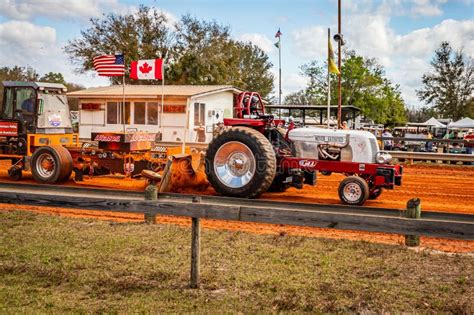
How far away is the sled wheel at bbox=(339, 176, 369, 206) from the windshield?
25.2 ft

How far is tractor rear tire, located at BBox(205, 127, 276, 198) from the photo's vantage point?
9.95 meters

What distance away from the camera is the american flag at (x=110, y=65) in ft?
47.4

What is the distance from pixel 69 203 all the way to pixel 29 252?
1.20 metres

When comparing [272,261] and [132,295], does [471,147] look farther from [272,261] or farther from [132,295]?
[132,295]

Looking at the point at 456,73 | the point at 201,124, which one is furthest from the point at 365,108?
the point at 201,124

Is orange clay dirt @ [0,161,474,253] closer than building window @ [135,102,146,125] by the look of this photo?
Yes

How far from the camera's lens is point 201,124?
85.0 feet

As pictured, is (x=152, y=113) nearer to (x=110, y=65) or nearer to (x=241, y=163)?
(x=110, y=65)

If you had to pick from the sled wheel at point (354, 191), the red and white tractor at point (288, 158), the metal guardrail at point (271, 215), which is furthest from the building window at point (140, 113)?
the metal guardrail at point (271, 215)

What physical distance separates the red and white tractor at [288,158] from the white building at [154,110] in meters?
13.2

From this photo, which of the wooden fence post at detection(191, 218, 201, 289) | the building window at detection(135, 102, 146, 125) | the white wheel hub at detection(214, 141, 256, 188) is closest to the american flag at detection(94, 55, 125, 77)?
the white wheel hub at detection(214, 141, 256, 188)

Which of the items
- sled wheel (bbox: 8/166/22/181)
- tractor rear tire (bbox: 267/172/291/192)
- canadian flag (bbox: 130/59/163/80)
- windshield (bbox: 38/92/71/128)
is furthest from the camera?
canadian flag (bbox: 130/59/163/80)

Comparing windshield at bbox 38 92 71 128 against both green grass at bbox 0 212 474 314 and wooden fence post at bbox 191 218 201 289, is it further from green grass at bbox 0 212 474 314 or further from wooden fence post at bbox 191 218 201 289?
wooden fence post at bbox 191 218 201 289

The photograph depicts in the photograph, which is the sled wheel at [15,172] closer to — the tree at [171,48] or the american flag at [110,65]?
the american flag at [110,65]
